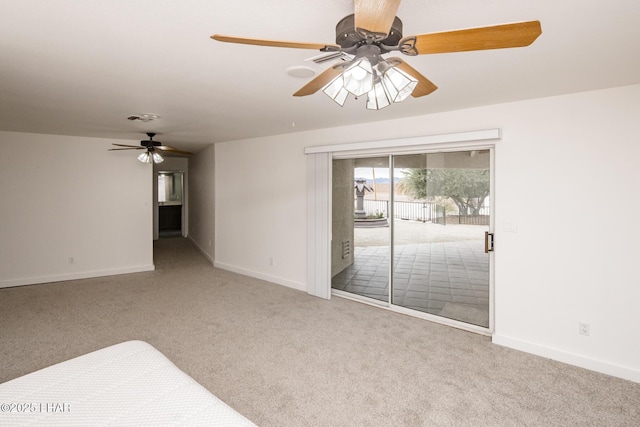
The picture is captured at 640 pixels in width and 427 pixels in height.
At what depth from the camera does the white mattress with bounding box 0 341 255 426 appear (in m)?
1.36

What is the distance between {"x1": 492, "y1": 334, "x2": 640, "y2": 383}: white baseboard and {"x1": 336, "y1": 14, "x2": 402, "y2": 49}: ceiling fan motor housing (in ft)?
10.0

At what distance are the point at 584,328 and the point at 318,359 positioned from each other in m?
2.32

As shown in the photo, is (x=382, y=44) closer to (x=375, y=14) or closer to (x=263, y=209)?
(x=375, y=14)

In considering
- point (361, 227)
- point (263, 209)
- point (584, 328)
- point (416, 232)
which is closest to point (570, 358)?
point (584, 328)

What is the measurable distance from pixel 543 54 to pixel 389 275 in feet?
9.22

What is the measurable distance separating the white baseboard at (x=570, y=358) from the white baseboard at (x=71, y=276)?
18.9 feet

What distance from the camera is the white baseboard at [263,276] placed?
4.94 m

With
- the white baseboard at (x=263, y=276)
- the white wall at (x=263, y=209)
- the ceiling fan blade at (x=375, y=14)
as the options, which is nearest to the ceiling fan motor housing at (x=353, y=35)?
the ceiling fan blade at (x=375, y=14)

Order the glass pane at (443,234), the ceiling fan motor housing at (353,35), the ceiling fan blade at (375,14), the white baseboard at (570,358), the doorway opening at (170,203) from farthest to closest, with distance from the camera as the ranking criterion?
the doorway opening at (170,203)
the glass pane at (443,234)
the white baseboard at (570,358)
the ceiling fan motor housing at (353,35)
the ceiling fan blade at (375,14)

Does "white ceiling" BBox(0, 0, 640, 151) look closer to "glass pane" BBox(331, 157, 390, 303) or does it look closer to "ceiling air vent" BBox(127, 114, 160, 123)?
"ceiling air vent" BBox(127, 114, 160, 123)

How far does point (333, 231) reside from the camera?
4.71 metres

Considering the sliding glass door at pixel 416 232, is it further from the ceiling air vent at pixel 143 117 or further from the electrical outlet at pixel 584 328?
the ceiling air vent at pixel 143 117

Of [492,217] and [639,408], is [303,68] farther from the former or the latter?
[639,408]

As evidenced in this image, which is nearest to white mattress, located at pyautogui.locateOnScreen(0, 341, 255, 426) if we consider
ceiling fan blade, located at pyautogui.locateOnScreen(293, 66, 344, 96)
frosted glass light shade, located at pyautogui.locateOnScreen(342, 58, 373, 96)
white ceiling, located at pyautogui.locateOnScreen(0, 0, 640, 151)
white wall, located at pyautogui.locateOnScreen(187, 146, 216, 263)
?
frosted glass light shade, located at pyautogui.locateOnScreen(342, 58, 373, 96)
